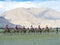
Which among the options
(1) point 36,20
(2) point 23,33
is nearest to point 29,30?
(2) point 23,33

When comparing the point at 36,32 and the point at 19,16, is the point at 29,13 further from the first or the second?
the point at 36,32

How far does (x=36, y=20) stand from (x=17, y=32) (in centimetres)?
12208

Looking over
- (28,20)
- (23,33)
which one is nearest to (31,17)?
(28,20)

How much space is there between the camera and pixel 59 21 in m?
170

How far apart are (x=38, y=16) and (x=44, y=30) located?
430 feet

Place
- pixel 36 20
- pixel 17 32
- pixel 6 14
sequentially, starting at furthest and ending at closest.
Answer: pixel 6 14, pixel 36 20, pixel 17 32

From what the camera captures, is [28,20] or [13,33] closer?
[13,33]

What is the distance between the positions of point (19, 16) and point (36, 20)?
62.6ft

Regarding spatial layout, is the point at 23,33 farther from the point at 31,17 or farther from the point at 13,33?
the point at 31,17

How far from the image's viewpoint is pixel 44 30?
44625 millimetres

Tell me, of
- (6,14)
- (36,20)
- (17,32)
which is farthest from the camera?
(6,14)

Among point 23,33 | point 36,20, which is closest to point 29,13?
point 36,20

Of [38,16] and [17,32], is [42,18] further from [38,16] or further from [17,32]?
[17,32]

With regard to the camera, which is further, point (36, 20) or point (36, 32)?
point (36, 20)
